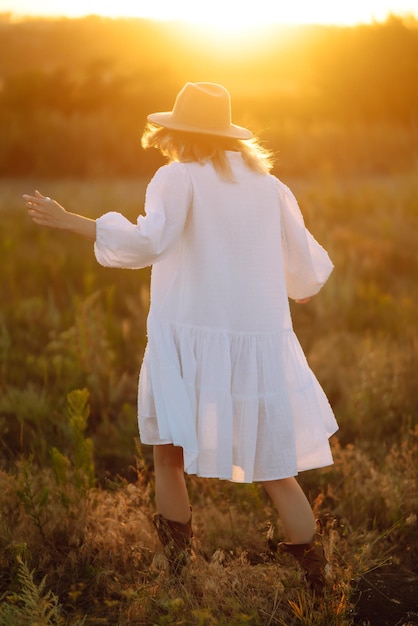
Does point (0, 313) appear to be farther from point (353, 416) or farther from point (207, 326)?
point (207, 326)

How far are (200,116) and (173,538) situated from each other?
5.18ft

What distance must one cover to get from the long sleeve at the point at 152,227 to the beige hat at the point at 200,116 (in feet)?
0.57

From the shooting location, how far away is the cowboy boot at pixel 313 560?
9.93 ft

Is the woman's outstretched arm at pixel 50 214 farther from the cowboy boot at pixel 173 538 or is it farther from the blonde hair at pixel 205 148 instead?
the cowboy boot at pixel 173 538

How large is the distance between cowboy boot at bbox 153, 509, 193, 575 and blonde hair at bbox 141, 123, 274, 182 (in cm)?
132

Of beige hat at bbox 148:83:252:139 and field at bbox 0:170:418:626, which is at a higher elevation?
beige hat at bbox 148:83:252:139

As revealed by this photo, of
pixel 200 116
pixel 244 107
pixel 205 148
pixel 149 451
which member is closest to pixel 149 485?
pixel 149 451

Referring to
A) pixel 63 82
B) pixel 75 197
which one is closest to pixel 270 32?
pixel 63 82

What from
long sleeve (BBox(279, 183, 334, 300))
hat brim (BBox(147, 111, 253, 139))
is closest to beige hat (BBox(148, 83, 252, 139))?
hat brim (BBox(147, 111, 253, 139))

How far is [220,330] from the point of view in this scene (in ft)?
9.90

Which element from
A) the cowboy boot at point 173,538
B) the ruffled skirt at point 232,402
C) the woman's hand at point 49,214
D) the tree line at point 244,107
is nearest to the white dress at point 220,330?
the ruffled skirt at point 232,402

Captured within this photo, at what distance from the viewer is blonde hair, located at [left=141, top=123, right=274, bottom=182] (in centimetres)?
306

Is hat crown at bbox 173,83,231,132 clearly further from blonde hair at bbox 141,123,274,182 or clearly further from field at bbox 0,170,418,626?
field at bbox 0,170,418,626

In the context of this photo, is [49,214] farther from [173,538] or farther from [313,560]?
[313,560]
